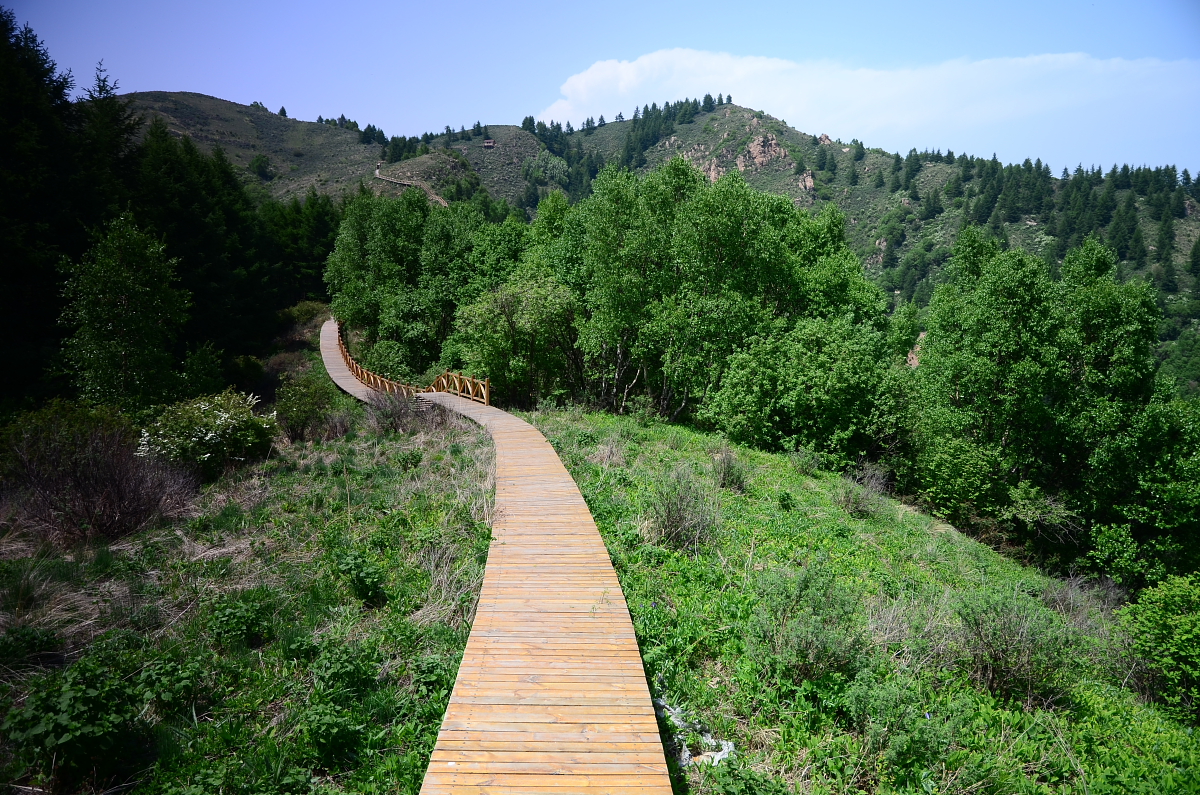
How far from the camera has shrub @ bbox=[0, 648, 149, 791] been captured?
3.69m

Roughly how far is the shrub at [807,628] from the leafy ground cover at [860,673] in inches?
0.7

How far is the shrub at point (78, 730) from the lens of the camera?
3.69 metres

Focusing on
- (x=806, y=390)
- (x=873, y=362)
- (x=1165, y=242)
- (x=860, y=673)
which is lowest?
(x=860, y=673)

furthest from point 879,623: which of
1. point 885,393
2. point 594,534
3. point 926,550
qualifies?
point 885,393

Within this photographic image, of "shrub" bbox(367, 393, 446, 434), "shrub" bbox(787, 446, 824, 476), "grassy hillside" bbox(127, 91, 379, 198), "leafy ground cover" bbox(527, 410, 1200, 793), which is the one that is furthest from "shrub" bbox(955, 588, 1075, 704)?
"grassy hillside" bbox(127, 91, 379, 198)

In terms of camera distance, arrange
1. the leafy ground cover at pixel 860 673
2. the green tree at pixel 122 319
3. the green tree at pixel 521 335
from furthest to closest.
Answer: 1. the green tree at pixel 521 335
2. the green tree at pixel 122 319
3. the leafy ground cover at pixel 860 673

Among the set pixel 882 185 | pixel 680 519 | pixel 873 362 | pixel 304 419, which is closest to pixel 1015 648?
pixel 680 519

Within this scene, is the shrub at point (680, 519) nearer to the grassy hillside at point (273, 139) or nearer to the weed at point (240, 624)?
the weed at point (240, 624)

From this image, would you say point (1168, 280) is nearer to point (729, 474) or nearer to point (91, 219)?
point (729, 474)

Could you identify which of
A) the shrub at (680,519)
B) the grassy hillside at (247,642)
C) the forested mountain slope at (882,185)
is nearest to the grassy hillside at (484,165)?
the forested mountain slope at (882,185)

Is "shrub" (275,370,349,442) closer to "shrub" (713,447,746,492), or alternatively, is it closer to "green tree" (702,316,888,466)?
"shrub" (713,447,746,492)

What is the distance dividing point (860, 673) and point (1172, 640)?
6.05 metres

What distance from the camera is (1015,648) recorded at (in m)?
5.36

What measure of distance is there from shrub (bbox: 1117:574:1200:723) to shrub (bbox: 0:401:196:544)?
14696 mm
